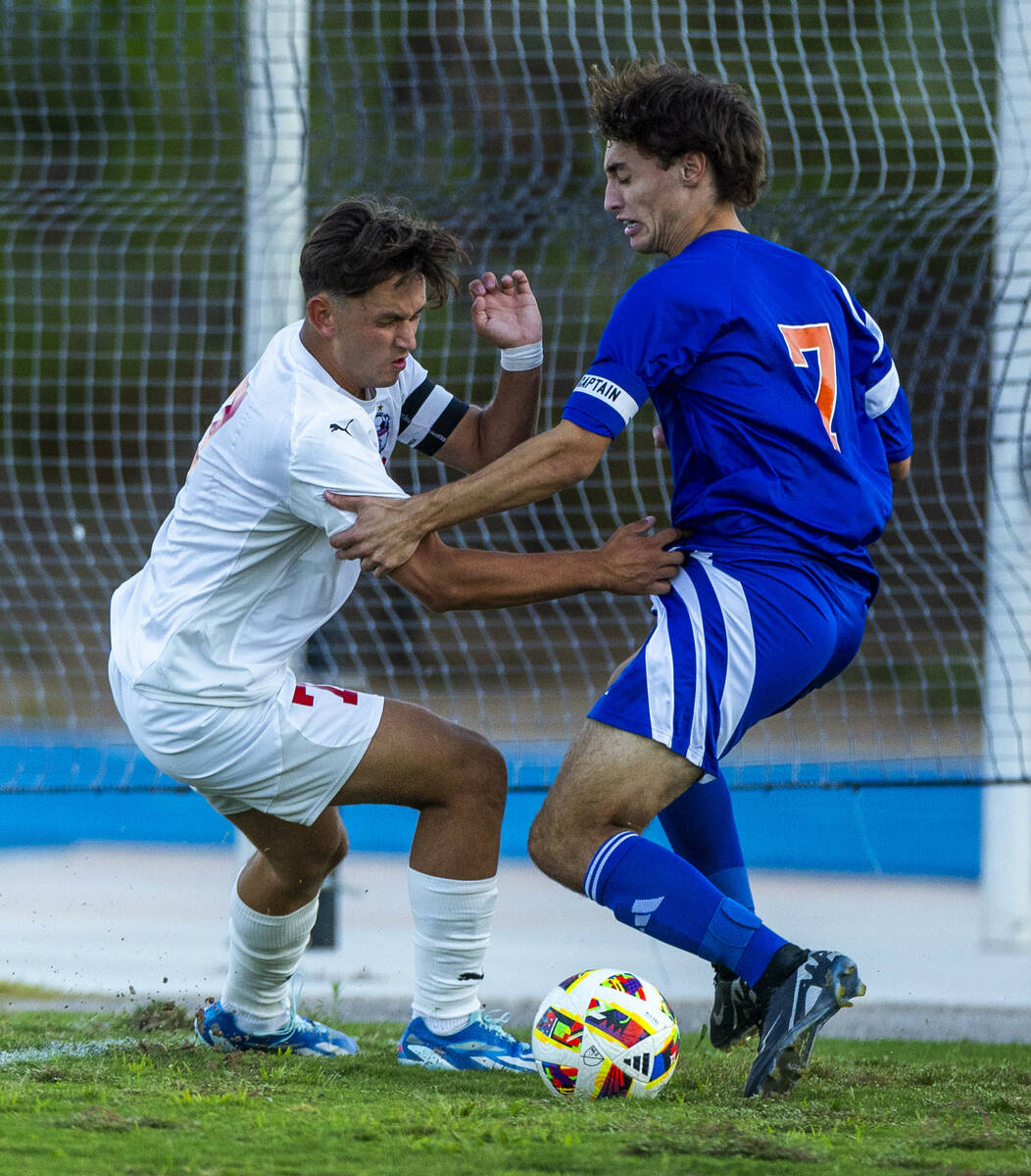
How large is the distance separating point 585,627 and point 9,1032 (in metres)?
9.57

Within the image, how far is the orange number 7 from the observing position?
334cm

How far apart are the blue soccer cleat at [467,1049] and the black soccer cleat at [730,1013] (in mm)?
450

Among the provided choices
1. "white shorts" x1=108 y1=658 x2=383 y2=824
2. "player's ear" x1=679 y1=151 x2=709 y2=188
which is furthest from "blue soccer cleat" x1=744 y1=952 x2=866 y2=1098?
"player's ear" x1=679 y1=151 x2=709 y2=188

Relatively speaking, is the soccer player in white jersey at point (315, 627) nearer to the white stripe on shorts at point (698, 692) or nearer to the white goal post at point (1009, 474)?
the white stripe on shorts at point (698, 692)

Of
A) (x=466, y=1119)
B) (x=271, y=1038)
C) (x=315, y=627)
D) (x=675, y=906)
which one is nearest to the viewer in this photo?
(x=466, y=1119)

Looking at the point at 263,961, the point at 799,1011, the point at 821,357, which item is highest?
the point at 821,357

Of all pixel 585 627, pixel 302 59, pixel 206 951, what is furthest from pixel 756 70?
pixel 206 951

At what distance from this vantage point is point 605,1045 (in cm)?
323

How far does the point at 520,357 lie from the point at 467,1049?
5.47ft

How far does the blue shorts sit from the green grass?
0.75 metres

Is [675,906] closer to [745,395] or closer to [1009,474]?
[745,395]

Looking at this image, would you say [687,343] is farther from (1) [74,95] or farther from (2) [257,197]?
(1) [74,95]

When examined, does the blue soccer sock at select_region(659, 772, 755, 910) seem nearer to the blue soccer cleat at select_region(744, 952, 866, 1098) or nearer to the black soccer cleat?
the black soccer cleat

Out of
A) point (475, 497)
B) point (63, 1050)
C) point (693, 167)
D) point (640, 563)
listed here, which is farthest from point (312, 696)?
point (693, 167)
